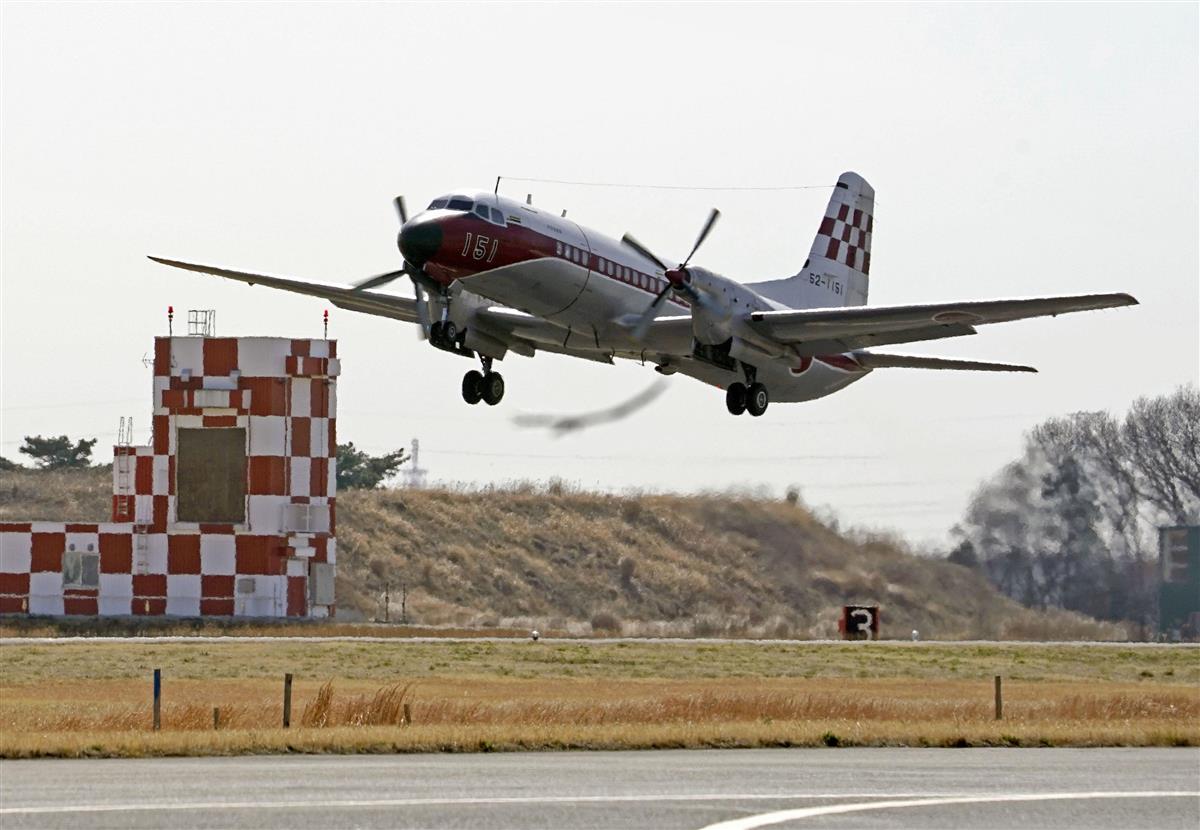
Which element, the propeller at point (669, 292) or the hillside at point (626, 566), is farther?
the hillside at point (626, 566)

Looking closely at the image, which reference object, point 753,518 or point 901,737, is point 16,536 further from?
point 901,737

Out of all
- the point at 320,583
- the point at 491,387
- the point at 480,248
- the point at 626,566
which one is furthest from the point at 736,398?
the point at 626,566

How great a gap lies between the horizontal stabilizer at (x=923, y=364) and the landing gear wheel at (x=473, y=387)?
404 inches

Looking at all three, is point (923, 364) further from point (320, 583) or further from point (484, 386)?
point (320, 583)

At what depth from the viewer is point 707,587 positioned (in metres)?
83.1

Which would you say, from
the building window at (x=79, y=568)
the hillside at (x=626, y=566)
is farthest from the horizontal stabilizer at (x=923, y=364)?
the building window at (x=79, y=568)

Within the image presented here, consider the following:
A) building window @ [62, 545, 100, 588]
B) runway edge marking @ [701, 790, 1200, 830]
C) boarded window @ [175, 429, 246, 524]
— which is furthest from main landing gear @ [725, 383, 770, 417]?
building window @ [62, 545, 100, 588]

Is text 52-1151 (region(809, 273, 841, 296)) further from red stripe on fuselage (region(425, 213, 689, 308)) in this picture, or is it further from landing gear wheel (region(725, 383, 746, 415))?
red stripe on fuselage (region(425, 213, 689, 308))

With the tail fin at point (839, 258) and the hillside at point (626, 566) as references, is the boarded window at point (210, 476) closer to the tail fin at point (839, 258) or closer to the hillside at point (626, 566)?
the hillside at point (626, 566)

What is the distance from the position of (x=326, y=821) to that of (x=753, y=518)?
52162 millimetres

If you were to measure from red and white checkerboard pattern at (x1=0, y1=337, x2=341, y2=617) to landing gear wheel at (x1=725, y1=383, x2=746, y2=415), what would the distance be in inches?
1240

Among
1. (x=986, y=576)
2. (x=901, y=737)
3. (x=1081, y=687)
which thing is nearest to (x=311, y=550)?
(x=986, y=576)

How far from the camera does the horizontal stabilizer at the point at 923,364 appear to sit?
135 ft

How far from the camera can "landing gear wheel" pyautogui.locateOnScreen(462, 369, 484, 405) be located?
1483 inches
